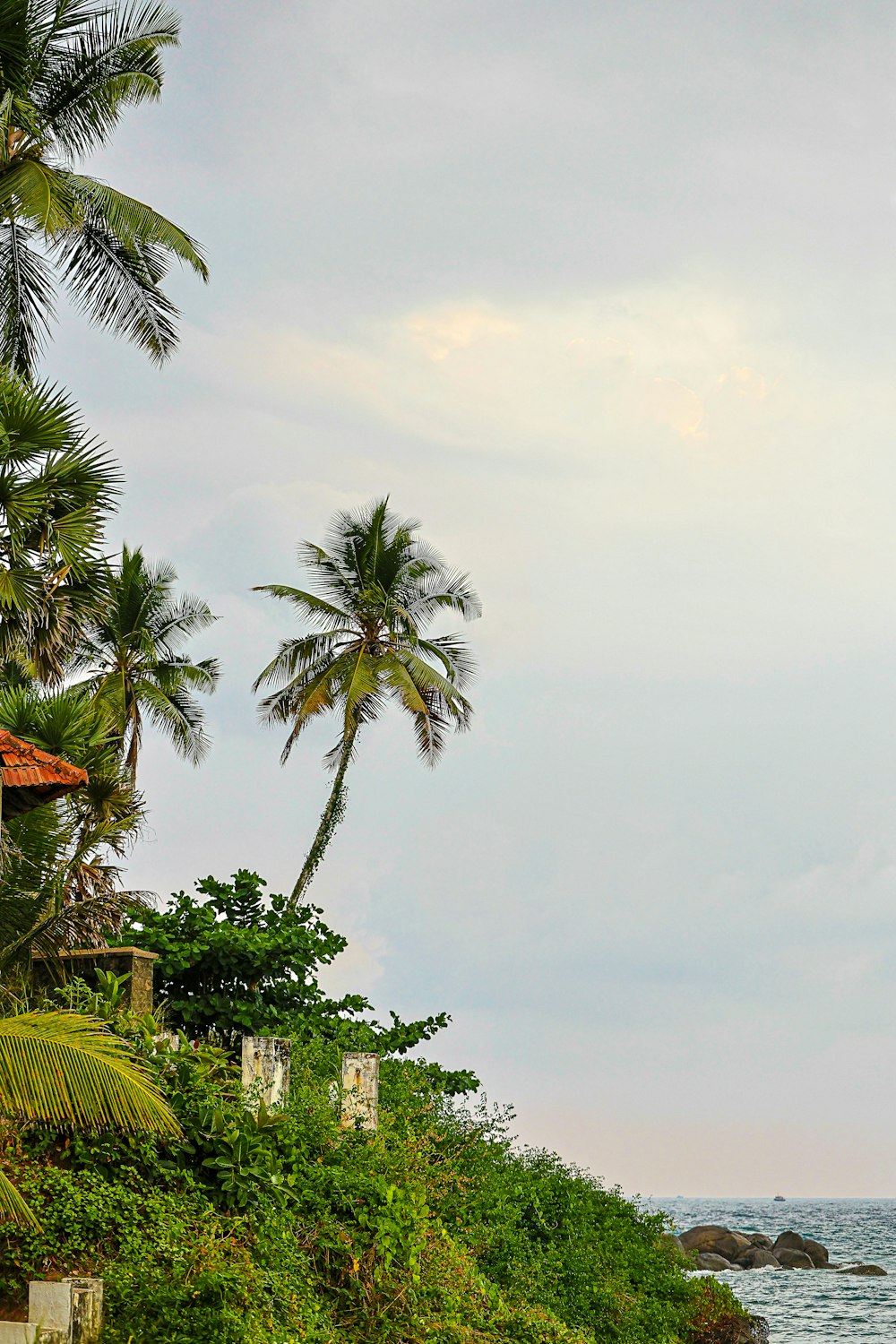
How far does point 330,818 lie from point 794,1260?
34.3 m

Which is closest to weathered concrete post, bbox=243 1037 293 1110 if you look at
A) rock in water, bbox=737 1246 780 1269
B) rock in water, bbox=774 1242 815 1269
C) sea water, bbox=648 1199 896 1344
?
sea water, bbox=648 1199 896 1344

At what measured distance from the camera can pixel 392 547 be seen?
29438 mm

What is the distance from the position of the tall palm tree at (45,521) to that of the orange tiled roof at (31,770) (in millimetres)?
1629

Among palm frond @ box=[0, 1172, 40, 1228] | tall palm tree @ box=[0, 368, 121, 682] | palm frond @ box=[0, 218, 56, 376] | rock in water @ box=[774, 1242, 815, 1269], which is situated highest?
palm frond @ box=[0, 218, 56, 376]

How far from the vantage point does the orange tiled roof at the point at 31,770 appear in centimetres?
1142

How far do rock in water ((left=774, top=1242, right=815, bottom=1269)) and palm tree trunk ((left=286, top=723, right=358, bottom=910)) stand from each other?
110 ft

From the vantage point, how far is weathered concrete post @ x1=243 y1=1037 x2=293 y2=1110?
36.4 feet

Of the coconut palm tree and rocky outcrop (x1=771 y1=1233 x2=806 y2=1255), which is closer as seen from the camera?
the coconut palm tree

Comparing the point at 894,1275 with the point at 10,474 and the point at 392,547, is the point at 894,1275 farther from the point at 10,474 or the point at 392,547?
the point at 10,474

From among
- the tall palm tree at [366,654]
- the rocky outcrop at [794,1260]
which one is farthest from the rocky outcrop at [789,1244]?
the tall palm tree at [366,654]

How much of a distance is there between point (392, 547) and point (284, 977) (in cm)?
1392

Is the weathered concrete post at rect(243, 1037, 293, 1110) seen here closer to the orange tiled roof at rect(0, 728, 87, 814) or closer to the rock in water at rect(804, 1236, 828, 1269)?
the orange tiled roof at rect(0, 728, 87, 814)

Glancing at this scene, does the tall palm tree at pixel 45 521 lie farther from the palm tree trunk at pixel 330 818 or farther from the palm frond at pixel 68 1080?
the palm tree trunk at pixel 330 818

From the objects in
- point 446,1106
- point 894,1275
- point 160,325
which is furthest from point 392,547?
point 894,1275
